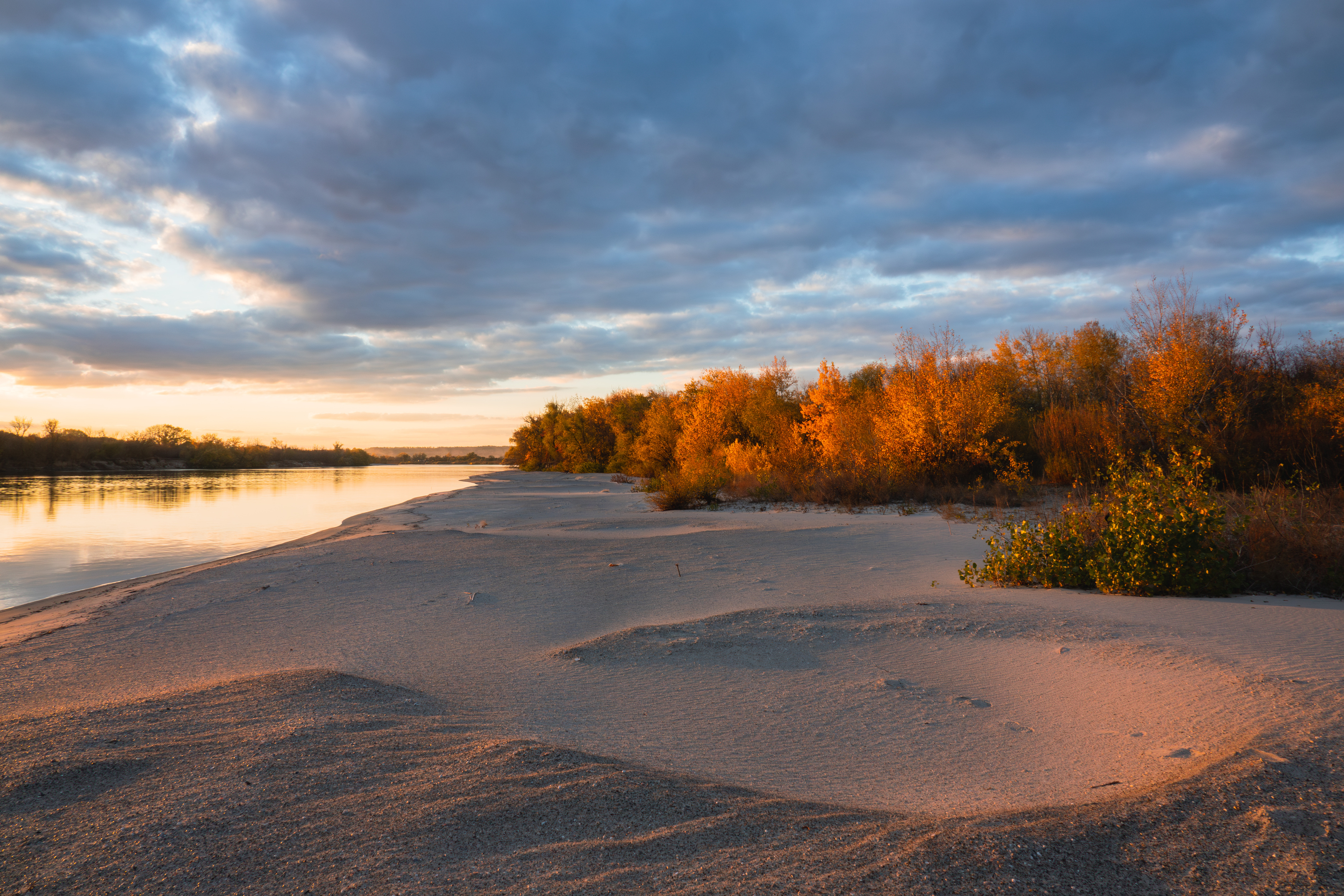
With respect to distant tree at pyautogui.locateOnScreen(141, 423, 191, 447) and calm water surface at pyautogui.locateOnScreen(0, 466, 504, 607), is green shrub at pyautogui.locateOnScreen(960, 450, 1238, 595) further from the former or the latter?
distant tree at pyautogui.locateOnScreen(141, 423, 191, 447)

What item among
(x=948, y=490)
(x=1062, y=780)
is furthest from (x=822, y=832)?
(x=948, y=490)

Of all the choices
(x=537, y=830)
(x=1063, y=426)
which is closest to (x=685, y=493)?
(x=1063, y=426)

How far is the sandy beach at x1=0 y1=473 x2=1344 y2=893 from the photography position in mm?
2346

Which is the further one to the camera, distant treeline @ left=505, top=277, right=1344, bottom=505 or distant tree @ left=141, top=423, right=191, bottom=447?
distant tree @ left=141, top=423, right=191, bottom=447

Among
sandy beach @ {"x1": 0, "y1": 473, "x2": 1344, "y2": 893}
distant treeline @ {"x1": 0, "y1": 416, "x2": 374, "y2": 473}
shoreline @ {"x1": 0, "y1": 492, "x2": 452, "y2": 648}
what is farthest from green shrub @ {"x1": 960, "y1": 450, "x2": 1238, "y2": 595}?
distant treeline @ {"x1": 0, "y1": 416, "x2": 374, "y2": 473}

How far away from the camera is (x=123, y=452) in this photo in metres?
63.2

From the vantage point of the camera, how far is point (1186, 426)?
1820 centimetres

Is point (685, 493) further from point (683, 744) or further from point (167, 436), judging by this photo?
point (167, 436)

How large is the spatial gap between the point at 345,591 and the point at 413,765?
5967 mm

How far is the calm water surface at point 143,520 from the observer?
1137cm

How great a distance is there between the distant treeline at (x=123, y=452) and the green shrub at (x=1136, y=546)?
70.9m

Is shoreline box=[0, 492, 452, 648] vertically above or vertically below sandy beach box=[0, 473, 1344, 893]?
below

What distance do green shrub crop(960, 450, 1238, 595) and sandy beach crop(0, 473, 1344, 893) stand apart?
14.5 inches

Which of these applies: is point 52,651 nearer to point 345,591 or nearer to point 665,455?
point 345,591
